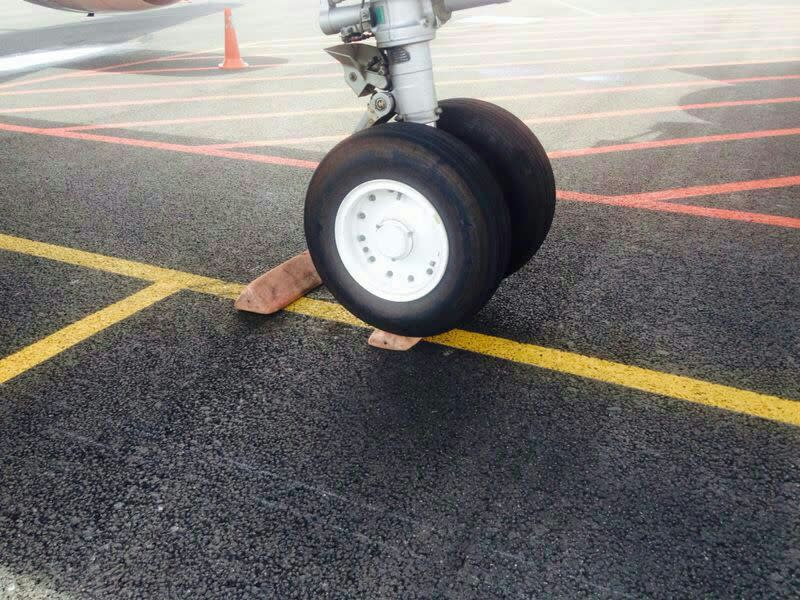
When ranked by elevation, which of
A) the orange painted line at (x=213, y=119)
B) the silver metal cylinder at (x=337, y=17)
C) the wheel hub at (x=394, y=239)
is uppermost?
the silver metal cylinder at (x=337, y=17)

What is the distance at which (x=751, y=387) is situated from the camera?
2.52 m

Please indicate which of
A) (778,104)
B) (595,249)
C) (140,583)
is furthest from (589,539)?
(778,104)

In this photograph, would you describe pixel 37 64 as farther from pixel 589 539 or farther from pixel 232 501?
pixel 589 539

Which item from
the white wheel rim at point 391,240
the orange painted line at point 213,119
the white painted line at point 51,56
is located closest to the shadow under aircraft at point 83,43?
the white painted line at point 51,56

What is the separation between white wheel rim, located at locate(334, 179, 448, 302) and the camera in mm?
2599

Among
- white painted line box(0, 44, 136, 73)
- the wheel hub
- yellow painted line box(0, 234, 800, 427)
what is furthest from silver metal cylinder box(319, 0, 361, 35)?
white painted line box(0, 44, 136, 73)

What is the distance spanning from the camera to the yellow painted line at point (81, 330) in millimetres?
2777

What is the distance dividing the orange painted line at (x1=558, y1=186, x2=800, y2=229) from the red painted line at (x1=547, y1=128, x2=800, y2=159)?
916 mm

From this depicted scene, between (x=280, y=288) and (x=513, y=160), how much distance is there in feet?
3.66

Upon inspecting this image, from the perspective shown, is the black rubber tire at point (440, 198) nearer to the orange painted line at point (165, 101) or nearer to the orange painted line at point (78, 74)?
the orange painted line at point (165, 101)

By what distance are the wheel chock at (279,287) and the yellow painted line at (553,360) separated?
0.20 ft

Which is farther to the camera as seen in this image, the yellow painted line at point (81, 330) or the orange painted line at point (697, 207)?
the orange painted line at point (697, 207)

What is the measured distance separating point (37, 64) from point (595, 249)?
28.3ft

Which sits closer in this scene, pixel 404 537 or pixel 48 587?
pixel 48 587
